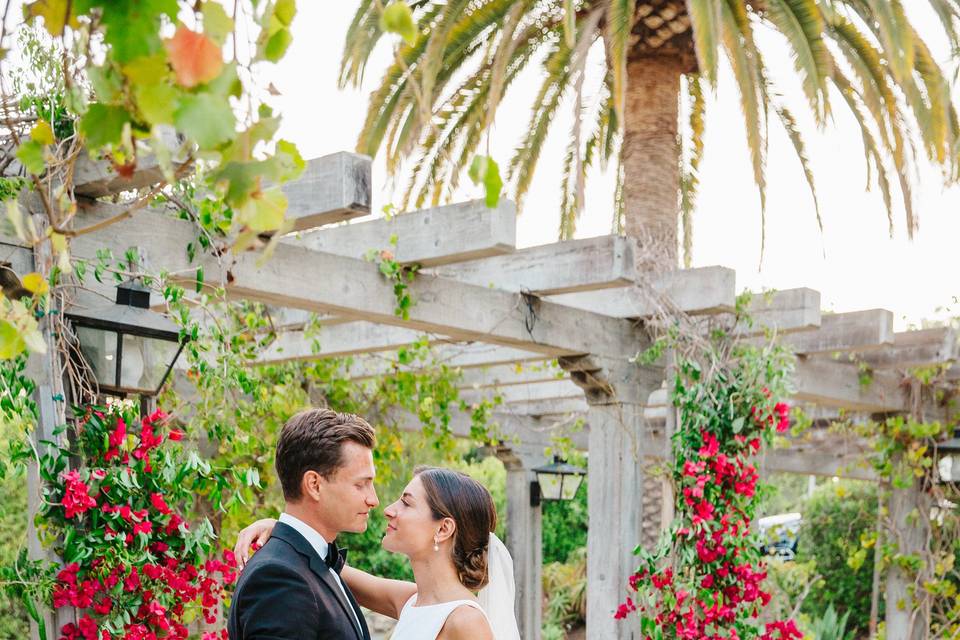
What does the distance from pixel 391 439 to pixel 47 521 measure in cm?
428

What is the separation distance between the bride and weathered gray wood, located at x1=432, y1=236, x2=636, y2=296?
7.64 feet

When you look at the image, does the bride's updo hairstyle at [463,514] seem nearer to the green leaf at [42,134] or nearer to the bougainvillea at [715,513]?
the green leaf at [42,134]

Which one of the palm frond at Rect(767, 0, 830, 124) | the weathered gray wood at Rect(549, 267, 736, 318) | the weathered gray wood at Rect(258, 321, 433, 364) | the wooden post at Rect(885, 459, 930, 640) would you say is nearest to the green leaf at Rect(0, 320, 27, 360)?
the weathered gray wood at Rect(549, 267, 736, 318)

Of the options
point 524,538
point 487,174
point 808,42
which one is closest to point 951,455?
point 808,42

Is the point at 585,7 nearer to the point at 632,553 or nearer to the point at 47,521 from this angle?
→ the point at 632,553

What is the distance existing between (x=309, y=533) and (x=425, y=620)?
457 mm

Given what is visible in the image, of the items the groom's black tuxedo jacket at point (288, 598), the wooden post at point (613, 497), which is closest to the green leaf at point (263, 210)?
the groom's black tuxedo jacket at point (288, 598)

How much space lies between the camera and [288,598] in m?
2.31

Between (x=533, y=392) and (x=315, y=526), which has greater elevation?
(x=533, y=392)

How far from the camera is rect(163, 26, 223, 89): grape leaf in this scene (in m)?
1.01

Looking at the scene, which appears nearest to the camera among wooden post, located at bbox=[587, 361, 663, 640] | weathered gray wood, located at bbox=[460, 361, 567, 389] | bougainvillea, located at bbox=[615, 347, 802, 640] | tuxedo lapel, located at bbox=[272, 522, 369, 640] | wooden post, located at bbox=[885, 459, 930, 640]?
tuxedo lapel, located at bbox=[272, 522, 369, 640]

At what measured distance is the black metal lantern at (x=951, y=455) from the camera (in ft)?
24.9

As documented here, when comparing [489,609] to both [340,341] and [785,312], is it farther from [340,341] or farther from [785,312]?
[340,341]

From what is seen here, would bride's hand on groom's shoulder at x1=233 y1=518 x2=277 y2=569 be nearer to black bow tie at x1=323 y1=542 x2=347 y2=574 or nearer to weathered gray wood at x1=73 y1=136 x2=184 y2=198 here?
black bow tie at x1=323 y1=542 x2=347 y2=574
